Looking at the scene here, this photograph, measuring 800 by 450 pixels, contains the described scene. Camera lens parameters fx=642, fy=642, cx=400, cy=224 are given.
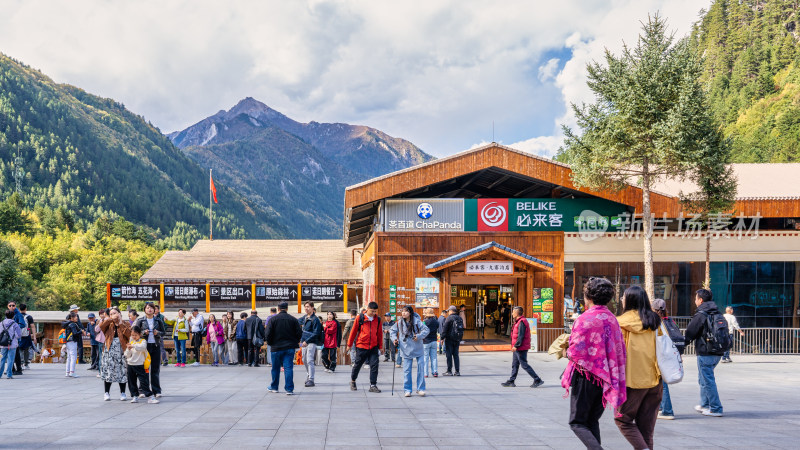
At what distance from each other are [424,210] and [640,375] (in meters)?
18.9

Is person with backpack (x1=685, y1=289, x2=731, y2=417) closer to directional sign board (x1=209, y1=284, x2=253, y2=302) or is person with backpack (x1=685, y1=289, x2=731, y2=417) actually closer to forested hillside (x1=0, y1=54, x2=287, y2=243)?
directional sign board (x1=209, y1=284, x2=253, y2=302)

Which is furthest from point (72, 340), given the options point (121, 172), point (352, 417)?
point (121, 172)

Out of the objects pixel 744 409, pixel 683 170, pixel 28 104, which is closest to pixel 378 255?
pixel 683 170

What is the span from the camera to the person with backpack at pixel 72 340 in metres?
15.7

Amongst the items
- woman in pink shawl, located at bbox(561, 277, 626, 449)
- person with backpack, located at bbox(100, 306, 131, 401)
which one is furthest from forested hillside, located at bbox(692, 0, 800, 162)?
woman in pink shawl, located at bbox(561, 277, 626, 449)

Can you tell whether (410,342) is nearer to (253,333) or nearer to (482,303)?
(253,333)

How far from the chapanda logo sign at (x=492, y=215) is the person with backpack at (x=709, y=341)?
1512 cm

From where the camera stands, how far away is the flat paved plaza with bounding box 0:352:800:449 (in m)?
7.61

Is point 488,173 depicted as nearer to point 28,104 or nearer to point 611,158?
point 611,158

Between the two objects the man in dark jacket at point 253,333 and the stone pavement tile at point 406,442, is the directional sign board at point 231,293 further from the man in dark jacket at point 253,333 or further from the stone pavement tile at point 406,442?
the stone pavement tile at point 406,442

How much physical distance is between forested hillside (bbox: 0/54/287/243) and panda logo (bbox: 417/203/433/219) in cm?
11694

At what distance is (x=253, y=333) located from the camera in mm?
18422

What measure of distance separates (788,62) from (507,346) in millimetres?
107214

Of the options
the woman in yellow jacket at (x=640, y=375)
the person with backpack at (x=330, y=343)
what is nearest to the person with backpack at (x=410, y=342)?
the person with backpack at (x=330, y=343)
